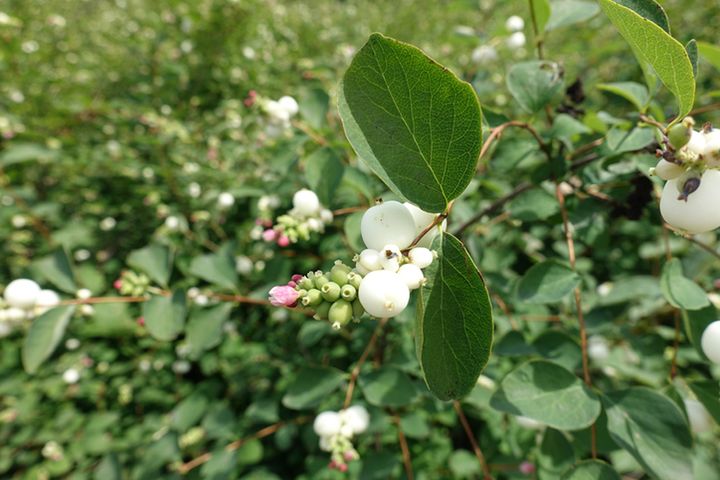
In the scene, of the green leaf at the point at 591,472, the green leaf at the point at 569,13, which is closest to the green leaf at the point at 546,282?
the green leaf at the point at 591,472

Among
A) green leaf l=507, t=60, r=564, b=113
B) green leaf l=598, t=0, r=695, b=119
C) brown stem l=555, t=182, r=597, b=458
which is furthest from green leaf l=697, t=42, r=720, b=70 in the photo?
green leaf l=598, t=0, r=695, b=119

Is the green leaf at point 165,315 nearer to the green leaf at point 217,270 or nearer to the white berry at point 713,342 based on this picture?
the green leaf at point 217,270

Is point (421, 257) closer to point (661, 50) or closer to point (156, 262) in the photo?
point (661, 50)

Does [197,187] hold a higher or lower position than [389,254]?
lower

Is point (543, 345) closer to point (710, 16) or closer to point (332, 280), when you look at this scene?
point (332, 280)

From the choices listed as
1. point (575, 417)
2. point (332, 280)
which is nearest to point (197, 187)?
point (332, 280)

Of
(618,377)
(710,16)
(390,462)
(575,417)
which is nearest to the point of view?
(575,417)

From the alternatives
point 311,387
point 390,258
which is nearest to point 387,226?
point 390,258
